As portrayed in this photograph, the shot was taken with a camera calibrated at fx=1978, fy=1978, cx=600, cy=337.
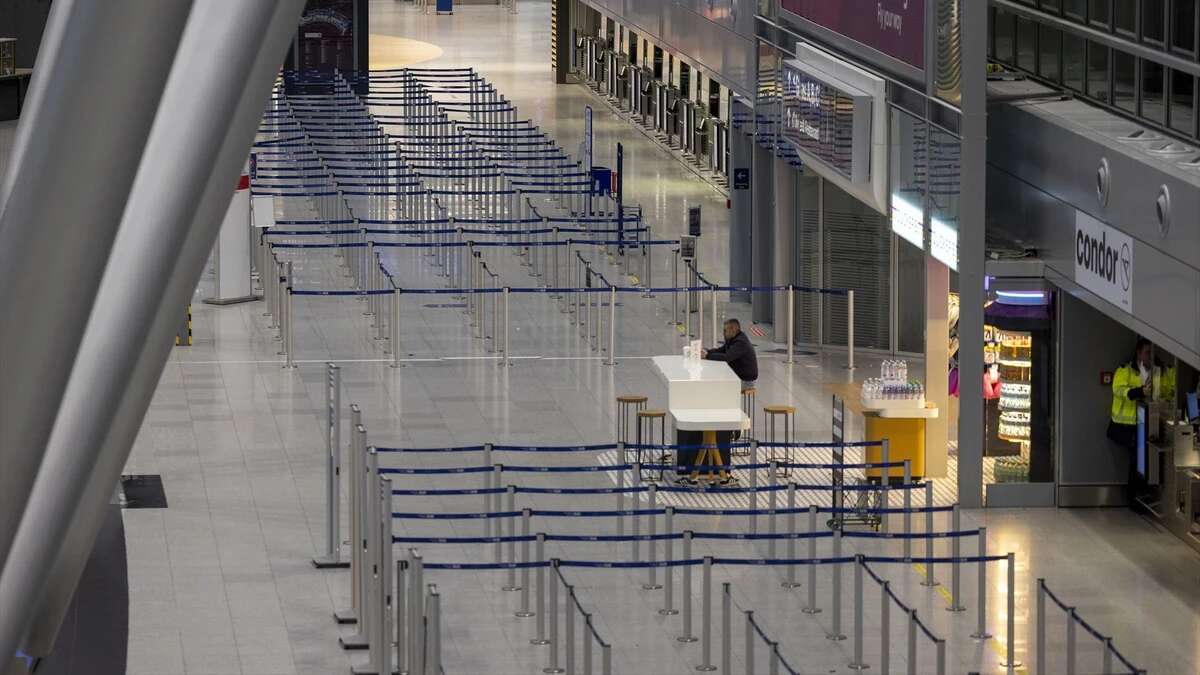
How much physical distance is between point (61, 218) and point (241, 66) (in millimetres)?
190

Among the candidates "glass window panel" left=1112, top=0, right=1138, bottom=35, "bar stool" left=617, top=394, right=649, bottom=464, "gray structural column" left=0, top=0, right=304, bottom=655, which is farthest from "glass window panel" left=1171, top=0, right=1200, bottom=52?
"gray structural column" left=0, top=0, right=304, bottom=655

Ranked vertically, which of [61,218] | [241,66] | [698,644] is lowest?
[698,644]

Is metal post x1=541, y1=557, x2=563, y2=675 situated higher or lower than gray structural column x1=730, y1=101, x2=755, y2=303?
lower

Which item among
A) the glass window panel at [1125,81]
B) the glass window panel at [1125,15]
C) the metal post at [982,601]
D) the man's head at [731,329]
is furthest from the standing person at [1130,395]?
the man's head at [731,329]

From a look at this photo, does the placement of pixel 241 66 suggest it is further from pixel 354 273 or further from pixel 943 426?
pixel 354 273

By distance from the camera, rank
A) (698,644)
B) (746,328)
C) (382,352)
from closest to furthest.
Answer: (698,644), (382,352), (746,328)

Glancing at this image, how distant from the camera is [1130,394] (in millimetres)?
16438

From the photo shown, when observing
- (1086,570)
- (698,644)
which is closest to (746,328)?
(1086,570)

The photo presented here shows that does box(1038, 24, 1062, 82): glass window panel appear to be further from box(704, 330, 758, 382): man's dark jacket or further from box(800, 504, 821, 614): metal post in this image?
box(800, 504, 821, 614): metal post

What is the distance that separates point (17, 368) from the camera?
168 centimetres

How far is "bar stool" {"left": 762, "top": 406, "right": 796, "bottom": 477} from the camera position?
18.3 meters

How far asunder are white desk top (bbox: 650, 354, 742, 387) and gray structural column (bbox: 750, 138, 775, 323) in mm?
7384

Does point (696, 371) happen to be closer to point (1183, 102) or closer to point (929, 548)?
point (929, 548)

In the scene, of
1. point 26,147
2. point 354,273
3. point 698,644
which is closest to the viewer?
point 26,147
